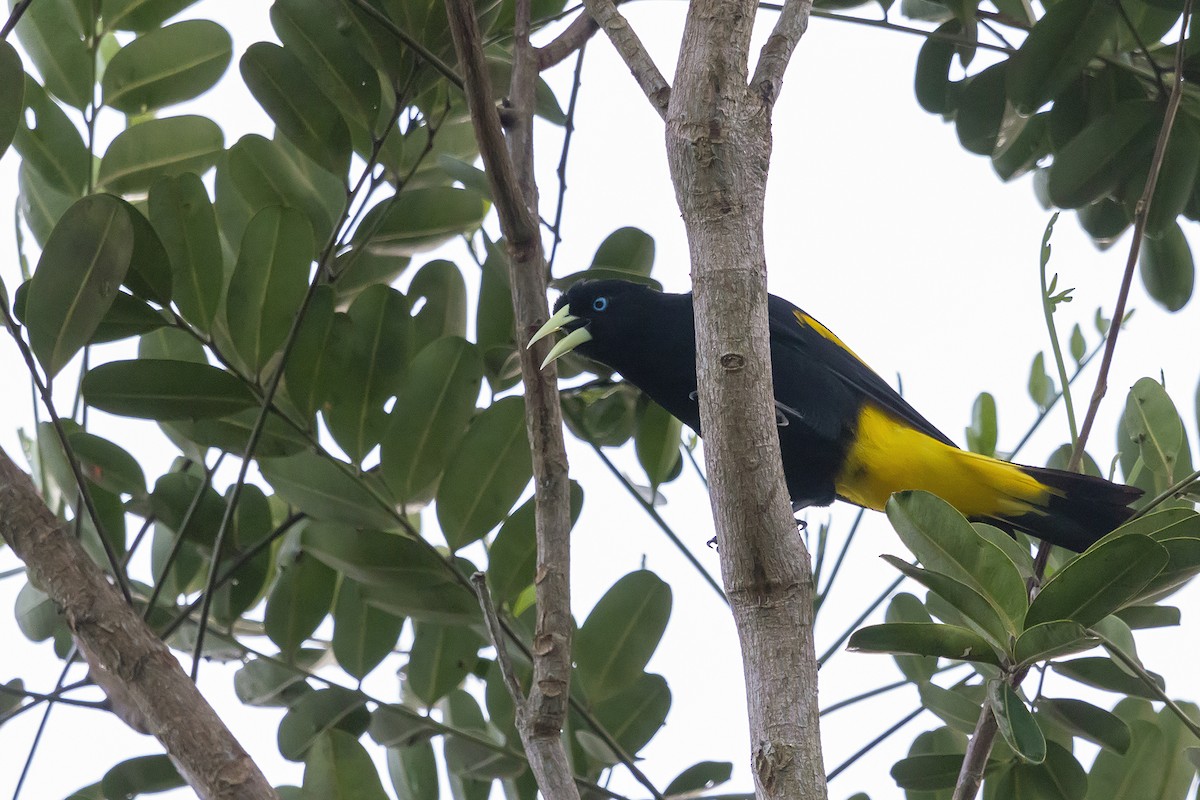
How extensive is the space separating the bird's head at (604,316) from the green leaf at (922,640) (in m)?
1.70

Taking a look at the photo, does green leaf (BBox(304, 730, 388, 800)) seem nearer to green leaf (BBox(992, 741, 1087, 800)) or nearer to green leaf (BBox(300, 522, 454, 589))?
green leaf (BBox(300, 522, 454, 589))

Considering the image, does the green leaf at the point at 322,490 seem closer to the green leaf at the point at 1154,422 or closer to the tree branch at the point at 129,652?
the tree branch at the point at 129,652

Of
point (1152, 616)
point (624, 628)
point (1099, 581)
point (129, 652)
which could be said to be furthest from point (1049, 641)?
point (129, 652)

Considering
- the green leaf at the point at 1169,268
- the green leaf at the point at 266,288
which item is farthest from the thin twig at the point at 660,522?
Answer: the green leaf at the point at 1169,268

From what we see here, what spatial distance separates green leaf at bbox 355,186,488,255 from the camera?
2.46 meters

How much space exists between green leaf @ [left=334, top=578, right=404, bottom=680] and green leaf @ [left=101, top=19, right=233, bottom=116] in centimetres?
115

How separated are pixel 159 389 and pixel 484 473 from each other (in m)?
0.61

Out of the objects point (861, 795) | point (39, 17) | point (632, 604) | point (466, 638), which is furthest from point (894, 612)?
point (39, 17)

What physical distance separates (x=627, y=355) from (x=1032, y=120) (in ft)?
3.81

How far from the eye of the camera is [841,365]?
3484 millimetres

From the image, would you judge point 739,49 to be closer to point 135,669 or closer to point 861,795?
point 135,669

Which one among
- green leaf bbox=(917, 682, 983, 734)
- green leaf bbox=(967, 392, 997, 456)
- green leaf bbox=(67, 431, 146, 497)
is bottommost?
green leaf bbox=(917, 682, 983, 734)

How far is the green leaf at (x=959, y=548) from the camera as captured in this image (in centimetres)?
145

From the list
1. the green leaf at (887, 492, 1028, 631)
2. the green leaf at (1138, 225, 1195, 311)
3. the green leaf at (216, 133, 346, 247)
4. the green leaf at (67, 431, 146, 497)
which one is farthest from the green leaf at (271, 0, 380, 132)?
the green leaf at (1138, 225, 1195, 311)
